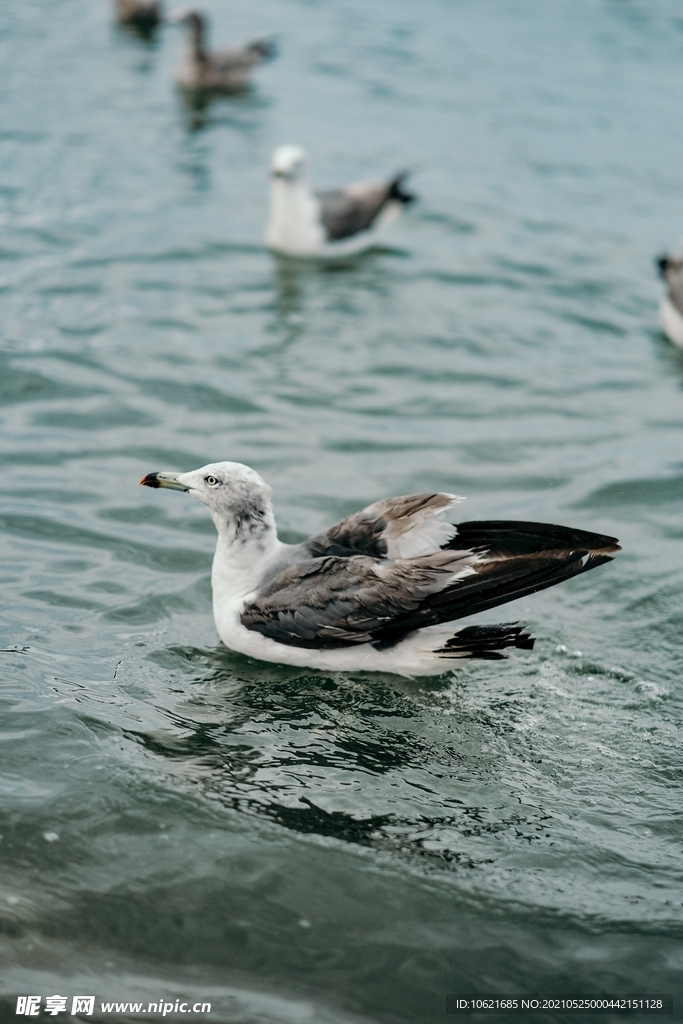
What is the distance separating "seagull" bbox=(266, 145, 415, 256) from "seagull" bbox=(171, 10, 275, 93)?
4.47 meters

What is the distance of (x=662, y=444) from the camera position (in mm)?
9000

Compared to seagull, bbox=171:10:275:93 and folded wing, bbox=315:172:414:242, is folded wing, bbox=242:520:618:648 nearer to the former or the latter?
folded wing, bbox=315:172:414:242

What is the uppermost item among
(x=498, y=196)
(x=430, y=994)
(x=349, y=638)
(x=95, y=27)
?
(x=95, y=27)

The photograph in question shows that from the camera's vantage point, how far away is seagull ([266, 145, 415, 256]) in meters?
12.2

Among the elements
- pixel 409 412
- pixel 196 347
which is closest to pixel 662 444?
pixel 409 412

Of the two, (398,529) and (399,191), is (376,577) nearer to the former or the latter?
(398,529)

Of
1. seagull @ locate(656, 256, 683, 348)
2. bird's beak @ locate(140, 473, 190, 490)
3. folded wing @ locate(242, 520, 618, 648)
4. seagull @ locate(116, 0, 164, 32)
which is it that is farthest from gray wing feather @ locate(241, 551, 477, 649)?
seagull @ locate(116, 0, 164, 32)

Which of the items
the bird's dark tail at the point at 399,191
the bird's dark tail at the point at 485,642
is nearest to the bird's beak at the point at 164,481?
the bird's dark tail at the point at 485,642

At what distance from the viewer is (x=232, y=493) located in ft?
20.4

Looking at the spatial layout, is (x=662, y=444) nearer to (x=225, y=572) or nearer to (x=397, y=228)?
(x=225, y=572)

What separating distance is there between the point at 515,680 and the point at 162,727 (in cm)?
178

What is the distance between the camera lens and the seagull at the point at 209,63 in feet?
53.8

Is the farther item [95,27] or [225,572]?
[95,27]

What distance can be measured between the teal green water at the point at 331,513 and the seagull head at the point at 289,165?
78cm
